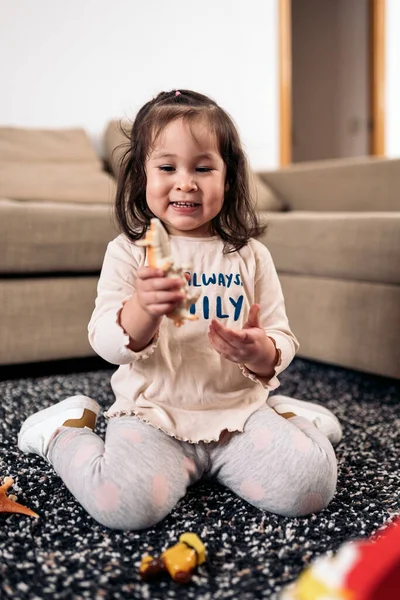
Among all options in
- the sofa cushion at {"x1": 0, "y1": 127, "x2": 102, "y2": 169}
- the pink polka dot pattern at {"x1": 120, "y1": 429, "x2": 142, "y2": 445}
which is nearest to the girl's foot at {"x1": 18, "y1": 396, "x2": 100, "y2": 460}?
the pink polka dot pattern at {"x1": 120, "y1": 429, "x2": 142, "y2": 445}

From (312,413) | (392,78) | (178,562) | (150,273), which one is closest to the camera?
(178,562)

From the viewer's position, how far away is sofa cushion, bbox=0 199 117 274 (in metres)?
1.47

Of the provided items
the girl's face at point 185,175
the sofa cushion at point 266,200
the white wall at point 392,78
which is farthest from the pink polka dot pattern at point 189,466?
the white wall at point 392,78

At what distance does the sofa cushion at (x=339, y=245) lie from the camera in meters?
1.39

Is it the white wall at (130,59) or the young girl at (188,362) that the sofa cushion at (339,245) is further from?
the white wall at (130,59)

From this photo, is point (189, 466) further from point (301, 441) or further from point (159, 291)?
point (159, 291)

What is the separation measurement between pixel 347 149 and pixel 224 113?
3.75m

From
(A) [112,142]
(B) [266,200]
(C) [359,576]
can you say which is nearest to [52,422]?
(C) [359,576]

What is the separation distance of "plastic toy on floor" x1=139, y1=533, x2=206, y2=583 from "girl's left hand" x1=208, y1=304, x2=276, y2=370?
23cm

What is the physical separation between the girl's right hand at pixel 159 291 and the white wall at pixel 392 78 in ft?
10.3

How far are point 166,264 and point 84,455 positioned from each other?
28 centimetres

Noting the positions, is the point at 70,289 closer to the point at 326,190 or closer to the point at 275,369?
the point at 275,369

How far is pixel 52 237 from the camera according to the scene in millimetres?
1521

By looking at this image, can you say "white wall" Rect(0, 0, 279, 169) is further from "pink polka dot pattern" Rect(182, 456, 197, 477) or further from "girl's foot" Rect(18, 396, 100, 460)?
"pink polka dot pattern" Rect(182, 456, 197, 477)
